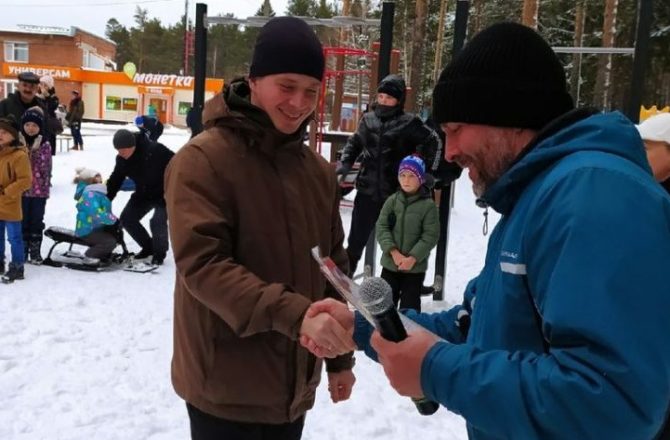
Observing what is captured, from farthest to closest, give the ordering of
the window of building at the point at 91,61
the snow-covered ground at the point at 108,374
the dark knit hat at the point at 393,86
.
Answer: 1. the window of building at the point at 91,61
2. the dark knit hat at the point at 393,86
3. the snow-covered ground at the point at 108,374

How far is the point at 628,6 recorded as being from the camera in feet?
87.8

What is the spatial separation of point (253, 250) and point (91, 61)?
183ft

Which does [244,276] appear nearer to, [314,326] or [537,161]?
[314,326]

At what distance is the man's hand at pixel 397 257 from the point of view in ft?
17.5

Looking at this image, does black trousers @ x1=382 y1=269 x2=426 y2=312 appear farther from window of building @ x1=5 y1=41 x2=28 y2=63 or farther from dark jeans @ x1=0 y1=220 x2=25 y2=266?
window of building @ x1=5 y1=41 x2=28 y2=63

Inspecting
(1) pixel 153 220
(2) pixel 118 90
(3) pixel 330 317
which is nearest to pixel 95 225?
(1) pixel 153 220

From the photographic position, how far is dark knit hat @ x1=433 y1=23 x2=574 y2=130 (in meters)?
1.28

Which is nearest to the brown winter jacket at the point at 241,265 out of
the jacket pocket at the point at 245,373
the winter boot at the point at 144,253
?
the jacket pocket at the point at 245,373

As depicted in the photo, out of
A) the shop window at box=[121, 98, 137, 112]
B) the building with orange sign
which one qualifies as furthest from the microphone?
the shop window at box=[121, 98, 137, 112]

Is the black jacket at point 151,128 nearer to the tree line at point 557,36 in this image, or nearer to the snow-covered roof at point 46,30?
the tree line at point 557,36

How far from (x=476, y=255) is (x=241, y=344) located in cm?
778

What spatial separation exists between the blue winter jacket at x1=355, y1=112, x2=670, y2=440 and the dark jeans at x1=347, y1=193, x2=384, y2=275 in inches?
193

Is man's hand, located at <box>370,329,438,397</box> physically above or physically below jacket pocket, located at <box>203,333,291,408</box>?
above

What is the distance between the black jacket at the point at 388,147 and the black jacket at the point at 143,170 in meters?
2.89
